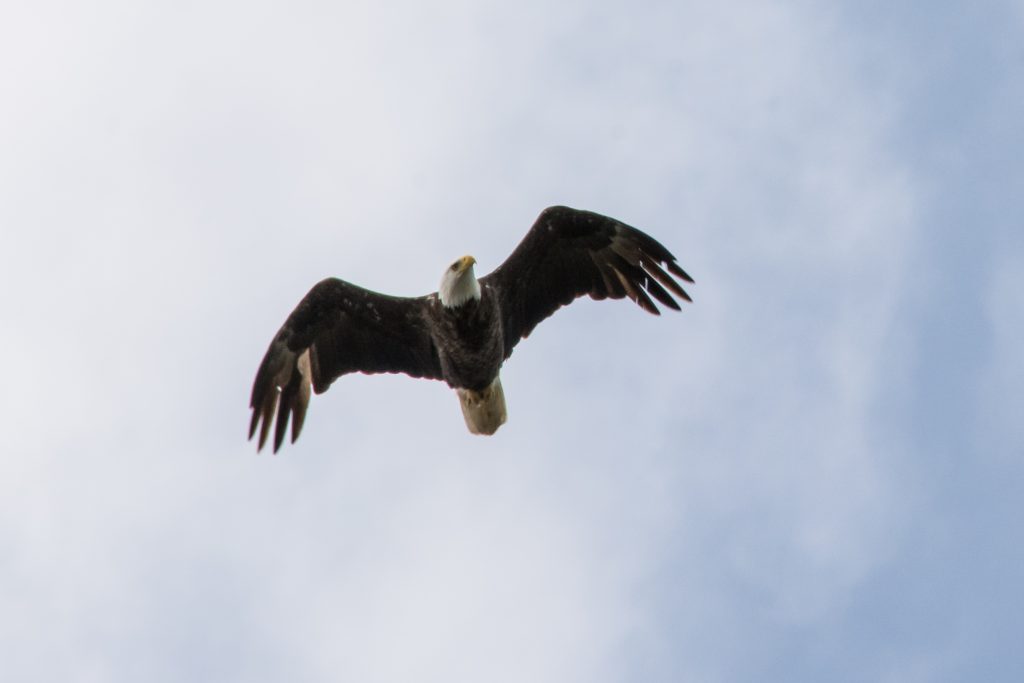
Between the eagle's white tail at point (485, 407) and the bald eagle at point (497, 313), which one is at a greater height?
the bald eagle at point (497, 313)

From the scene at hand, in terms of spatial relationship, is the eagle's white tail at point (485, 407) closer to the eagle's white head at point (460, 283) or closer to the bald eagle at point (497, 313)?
the bald eagle at point (497, 313)

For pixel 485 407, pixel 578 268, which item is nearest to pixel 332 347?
pixel 485 407

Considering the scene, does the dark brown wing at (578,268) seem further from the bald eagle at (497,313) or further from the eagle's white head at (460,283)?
the eagle's white head at (460,283)

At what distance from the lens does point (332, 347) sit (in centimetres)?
1402

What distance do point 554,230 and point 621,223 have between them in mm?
711

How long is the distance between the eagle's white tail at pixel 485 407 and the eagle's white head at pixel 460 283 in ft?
3.71

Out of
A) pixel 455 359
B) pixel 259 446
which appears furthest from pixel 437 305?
pixel 259 446

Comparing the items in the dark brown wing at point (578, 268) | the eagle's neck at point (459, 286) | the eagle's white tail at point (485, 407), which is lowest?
the eagle's white tail at point (485, 407)

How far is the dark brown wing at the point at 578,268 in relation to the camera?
548 inches

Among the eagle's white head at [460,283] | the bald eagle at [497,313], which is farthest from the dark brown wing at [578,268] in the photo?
the eagle's white head at [460,283]

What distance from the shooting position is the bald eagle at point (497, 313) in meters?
13.8

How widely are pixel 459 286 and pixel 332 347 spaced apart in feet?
5.75

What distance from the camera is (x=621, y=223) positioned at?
14086mm

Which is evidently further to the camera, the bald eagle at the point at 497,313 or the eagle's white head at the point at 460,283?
the bald eagle at the point at 497,313
